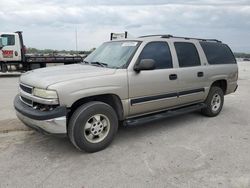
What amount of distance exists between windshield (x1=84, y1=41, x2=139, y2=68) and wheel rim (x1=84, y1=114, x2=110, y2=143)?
99 centimetres

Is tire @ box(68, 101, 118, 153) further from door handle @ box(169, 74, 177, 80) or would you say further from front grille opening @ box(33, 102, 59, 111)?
door handle @ box(169, 74, 177, 80)

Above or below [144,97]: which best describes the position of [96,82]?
above

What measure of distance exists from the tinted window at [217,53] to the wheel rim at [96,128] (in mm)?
3162

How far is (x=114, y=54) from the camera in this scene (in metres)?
5.00

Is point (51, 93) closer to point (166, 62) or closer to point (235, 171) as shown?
point (166, 62)

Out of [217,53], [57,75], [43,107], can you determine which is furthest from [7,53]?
[43,107]

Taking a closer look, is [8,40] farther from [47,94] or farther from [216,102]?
[47,94]

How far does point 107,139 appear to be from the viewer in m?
4.33

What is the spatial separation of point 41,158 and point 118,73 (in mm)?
1800

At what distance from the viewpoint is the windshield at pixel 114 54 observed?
185 inches

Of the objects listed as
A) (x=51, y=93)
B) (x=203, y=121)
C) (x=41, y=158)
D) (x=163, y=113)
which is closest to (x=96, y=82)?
(x=51, y=93)

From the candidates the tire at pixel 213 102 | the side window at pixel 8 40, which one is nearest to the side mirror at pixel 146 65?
the tire at pixel 213 102

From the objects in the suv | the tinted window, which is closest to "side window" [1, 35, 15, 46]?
the suv

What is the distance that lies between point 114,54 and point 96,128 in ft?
5.08
